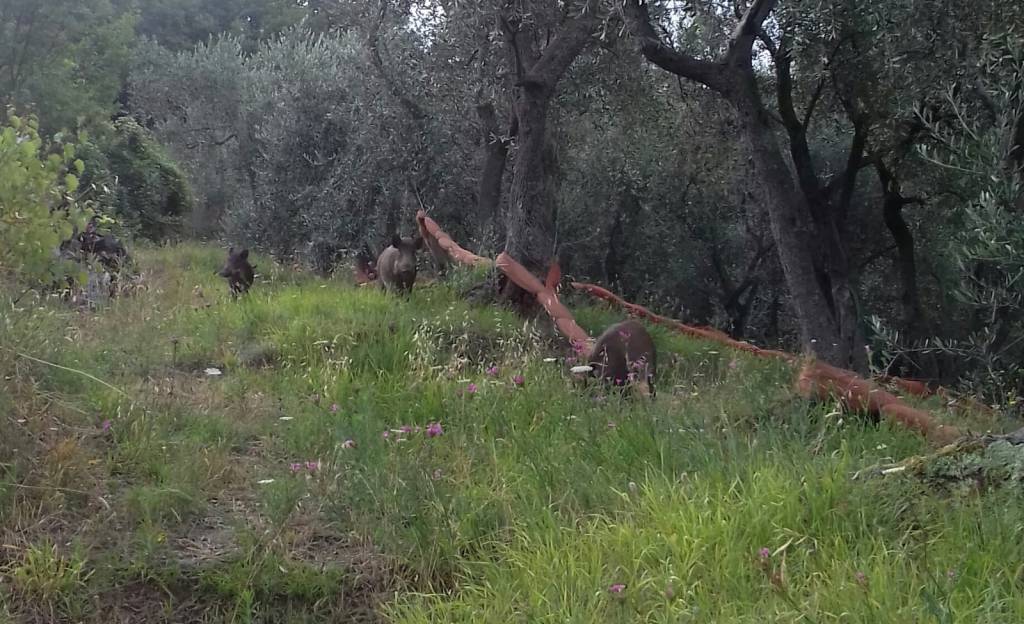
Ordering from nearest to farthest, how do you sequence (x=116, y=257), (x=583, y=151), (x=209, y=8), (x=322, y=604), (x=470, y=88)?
(x=322, y=604)
(x=116, y=257)
(x=470, y=88)
(x=583, y=151)
(x=209, y=8)

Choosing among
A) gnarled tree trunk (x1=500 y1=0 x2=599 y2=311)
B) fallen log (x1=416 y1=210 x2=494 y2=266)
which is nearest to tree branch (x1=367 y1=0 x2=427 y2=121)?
fallen log (x1=416 y1=210 x2=494 y2=266)

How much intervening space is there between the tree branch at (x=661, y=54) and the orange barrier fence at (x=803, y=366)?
2.24m

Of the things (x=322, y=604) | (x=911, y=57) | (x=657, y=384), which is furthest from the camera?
(x=911, y=57)

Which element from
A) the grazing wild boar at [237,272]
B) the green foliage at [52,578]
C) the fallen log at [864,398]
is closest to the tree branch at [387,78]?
the grazing wild boar at [237,272]

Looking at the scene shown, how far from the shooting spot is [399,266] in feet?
29.0

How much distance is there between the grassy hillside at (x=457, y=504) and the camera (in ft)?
9.30

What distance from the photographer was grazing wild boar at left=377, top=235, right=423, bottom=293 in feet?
28.9

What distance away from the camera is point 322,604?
3533 millimetres

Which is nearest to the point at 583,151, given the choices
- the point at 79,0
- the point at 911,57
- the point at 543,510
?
the point at 911,57

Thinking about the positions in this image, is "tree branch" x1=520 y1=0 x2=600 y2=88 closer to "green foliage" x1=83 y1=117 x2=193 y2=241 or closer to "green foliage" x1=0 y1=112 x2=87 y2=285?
"green foliage" x1=0 y1=112 x2=87 y2=285

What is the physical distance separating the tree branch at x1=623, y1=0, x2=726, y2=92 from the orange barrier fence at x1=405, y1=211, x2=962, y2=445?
224 cm

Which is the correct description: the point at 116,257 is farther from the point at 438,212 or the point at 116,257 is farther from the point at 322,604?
the point at 322,604

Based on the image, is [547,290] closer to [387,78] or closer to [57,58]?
[387,78]

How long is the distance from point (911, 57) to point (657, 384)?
455cm
